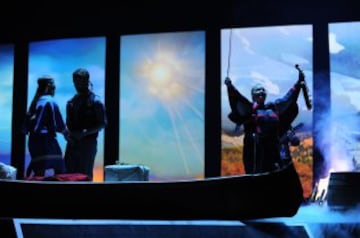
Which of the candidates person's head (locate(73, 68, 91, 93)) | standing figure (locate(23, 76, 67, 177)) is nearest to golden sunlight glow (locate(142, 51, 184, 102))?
person's head (locate(73, 68, 91, 93))

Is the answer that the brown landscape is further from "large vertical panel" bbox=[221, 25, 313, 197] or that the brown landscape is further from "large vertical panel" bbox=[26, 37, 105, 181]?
"large vertical panel" bbox=[26, 37, 105, 181]

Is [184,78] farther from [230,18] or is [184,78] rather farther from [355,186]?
[355,186]

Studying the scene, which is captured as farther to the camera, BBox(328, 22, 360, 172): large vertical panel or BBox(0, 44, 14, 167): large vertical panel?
BBox(0, 44, 14, 167): large vertical panel

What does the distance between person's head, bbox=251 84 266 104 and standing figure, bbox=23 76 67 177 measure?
4.61 ft

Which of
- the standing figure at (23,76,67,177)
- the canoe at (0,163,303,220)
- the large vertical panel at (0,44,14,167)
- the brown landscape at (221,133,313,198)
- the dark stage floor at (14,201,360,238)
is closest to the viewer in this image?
the dark stage floor at (14,201,360,238)

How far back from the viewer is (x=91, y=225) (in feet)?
9.25

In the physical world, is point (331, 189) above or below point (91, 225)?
above

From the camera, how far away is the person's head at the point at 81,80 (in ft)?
14.8

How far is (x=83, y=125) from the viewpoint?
4383 millimetres

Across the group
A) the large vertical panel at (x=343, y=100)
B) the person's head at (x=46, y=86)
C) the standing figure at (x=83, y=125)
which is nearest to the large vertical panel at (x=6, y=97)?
the person's head at (x=46, y=86)

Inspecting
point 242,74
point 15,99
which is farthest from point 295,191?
point 15,99

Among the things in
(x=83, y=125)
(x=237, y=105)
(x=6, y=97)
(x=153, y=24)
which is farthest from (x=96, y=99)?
(x=237, y=105)

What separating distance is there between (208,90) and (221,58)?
25cm

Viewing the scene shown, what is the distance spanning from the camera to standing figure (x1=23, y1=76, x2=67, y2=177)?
14.4 ft
